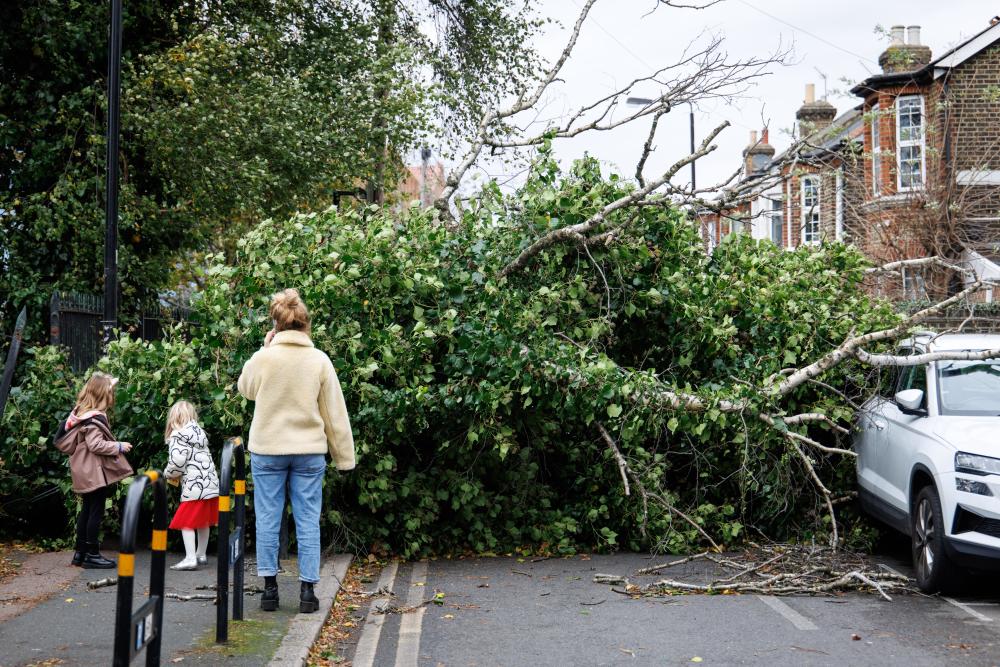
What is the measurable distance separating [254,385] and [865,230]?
17.1 metres

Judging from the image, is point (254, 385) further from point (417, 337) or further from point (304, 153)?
point (304, 153)

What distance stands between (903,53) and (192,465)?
2220cm

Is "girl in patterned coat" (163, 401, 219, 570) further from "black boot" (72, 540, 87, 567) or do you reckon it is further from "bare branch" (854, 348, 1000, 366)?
"bare branch" (854, 348, 1000, 366)

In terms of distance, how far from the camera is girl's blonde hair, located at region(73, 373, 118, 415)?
8305 millimetres

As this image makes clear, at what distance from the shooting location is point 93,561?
817 centimetres

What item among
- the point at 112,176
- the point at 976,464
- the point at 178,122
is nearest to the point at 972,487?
the point at 976,464

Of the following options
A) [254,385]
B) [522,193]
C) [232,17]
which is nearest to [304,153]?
[232,17]

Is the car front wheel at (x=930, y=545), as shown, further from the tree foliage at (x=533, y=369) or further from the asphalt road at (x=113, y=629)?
the asphalt road at (x=113, y=629)

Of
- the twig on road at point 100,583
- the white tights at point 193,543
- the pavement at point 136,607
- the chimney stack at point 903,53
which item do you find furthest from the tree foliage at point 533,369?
the chimney stack at point 903,53

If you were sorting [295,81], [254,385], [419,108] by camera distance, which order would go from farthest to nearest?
1. [419,108]
2. [295,81]
3. [254,385]

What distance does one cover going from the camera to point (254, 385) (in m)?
6.34

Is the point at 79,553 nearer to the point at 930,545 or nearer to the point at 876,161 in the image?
the point at 930,545

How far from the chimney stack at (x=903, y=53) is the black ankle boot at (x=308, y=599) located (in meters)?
22.6

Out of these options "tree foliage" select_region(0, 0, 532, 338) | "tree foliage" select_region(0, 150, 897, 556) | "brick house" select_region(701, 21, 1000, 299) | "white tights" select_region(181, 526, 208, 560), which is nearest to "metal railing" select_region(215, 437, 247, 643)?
"white tights" select_region(181, 526, 208, 560)
